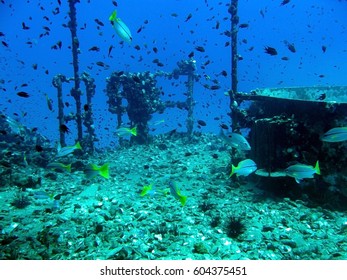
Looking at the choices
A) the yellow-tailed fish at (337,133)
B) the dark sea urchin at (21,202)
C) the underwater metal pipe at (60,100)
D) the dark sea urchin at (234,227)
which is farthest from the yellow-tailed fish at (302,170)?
the underwater metal pipe at (60,100)

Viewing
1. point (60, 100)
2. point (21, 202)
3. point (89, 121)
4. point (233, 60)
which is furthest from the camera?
point (89, 121)

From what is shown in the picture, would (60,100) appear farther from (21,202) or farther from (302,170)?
(302,170)

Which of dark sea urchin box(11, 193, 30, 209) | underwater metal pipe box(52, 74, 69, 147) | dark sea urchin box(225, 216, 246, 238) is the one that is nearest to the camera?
dark sea urchin box(225, 216, 246, 238)

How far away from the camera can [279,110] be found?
875 centimetres

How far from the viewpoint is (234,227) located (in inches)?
231

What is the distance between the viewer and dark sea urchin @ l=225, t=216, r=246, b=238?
18.9 ft

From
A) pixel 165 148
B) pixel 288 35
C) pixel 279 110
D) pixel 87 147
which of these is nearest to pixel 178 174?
pixel 279 110

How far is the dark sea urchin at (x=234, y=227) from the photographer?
5.77 metres

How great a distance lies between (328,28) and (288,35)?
101ft

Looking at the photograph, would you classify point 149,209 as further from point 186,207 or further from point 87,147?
point 87,147

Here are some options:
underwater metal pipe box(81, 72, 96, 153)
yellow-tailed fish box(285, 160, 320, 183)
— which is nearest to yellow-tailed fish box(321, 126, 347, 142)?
yellow-tailed fish box(285, 160, 320, 183)

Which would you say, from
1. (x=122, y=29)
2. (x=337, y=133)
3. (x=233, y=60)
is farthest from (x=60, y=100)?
(x=337, y=133)

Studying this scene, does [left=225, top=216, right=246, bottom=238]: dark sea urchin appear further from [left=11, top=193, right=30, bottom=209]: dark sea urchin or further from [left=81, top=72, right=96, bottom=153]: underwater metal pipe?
[left=81, top=72, right=96, bottom=153]: underwater metal pipe

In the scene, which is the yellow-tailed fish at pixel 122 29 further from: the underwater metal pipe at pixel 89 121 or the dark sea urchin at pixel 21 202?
the underwater metal pipe at pixel 89 121
